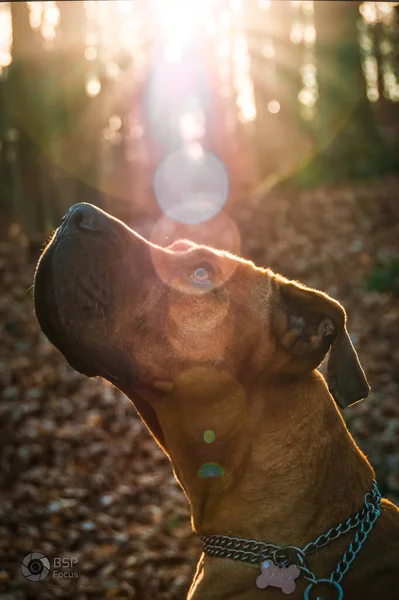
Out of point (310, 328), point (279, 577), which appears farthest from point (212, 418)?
point (279, 577)

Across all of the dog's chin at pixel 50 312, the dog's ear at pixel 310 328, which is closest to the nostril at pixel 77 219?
the dog's chin at pixel 50 312

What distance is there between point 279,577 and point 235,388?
932 millimetres

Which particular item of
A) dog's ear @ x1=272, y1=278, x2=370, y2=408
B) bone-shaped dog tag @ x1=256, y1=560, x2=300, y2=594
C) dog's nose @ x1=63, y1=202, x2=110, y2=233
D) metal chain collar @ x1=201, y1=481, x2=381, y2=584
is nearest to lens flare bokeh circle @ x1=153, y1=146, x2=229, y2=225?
dog's ear @ x1=272, y1=278, x2=370, y2=408

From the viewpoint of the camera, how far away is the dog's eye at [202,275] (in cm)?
369

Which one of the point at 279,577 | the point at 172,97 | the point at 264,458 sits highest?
the point at 264,458

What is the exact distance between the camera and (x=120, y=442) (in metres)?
8.36

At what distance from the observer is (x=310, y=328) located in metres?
3.62

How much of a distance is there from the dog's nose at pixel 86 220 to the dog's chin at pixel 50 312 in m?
0.18

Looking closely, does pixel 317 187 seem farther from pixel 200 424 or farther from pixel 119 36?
pixel 200 424

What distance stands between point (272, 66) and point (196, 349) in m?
18.2

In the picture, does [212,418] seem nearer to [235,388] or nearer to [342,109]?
[235,388]

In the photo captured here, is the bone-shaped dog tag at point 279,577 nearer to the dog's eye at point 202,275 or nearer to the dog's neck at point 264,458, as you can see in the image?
the dog's neck at point 264,458

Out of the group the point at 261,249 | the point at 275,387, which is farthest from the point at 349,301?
the point at 275,387

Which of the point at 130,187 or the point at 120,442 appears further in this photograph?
the point at 130,187
